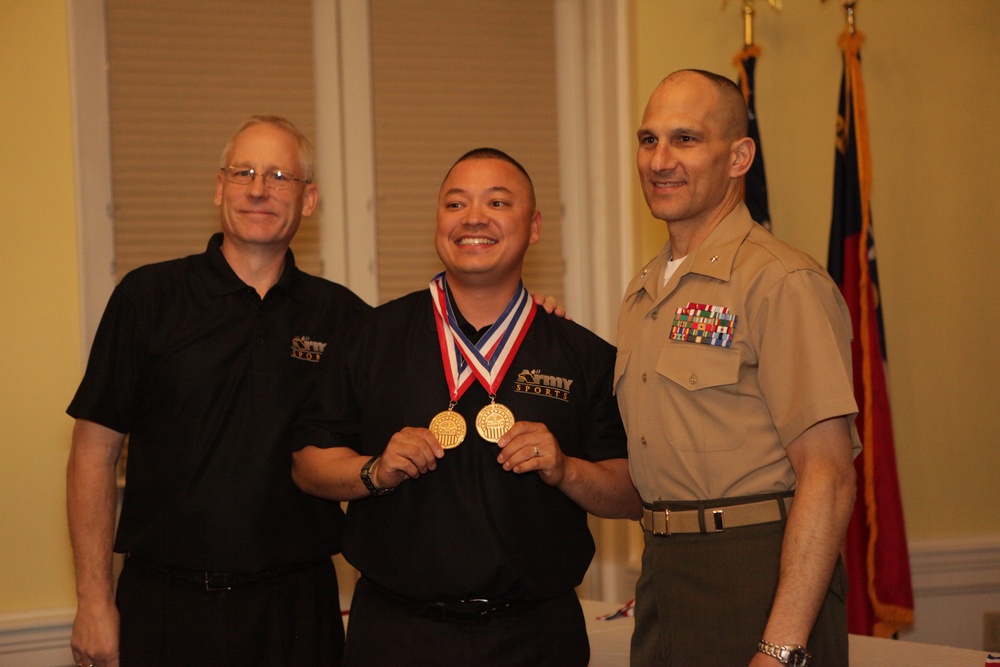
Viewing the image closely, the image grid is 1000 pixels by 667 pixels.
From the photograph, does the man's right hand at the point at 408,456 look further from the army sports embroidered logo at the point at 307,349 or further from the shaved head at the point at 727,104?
the shaved head at the point at 727,104

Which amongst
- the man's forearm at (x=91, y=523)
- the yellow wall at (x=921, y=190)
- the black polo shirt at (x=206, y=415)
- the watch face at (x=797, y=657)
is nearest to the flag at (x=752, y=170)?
the yellow wall at (x=921, y=190)

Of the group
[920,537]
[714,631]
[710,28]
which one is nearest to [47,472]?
[714,631]

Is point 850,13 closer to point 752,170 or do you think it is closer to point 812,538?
point 752,170

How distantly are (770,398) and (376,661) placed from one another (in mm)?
1083

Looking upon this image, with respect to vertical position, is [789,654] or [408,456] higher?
[408,456]

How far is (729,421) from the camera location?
206cm

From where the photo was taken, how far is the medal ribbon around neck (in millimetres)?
2334

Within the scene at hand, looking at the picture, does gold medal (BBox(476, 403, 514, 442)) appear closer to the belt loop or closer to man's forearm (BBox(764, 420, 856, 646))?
man's forearm (BBox(764, 420, 856, 646))

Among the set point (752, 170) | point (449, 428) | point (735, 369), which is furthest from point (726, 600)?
point (752, 170)

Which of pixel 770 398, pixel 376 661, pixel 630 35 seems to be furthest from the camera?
pixel 630 35

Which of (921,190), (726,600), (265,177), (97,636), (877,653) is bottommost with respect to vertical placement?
(877,653)

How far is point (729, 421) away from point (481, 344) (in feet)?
2.16

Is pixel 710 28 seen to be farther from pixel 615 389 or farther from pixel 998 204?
pixel 615 389

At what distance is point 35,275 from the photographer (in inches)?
152
